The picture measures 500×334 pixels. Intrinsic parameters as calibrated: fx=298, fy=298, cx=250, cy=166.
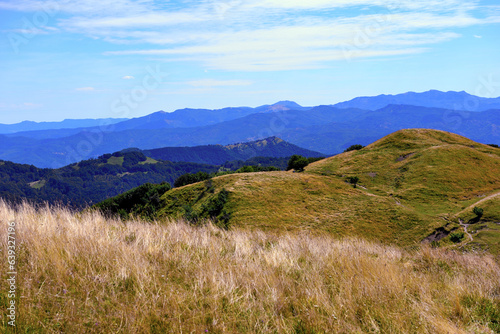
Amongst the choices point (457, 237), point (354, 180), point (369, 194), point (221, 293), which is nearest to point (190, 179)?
point (354, 180)

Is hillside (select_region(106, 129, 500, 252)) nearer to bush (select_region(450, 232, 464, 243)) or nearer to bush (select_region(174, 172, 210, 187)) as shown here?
bush (select_region(450, 232, 464, 243))

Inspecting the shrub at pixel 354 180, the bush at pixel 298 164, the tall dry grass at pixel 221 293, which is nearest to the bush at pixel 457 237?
the shrub at pixel 354 180

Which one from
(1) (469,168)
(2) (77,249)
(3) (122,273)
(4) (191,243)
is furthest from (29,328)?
(1) (469,168)

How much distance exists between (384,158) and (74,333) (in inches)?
2656

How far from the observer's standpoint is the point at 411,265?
7.50 metres

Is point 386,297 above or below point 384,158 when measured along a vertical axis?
above

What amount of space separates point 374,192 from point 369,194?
279 cm

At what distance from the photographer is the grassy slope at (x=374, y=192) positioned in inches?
1453

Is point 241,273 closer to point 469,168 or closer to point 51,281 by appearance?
point 51,281

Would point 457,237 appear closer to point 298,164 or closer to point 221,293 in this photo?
point 221,293

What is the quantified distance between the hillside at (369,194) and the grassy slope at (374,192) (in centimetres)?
11

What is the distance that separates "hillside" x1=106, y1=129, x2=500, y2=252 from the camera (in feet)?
120

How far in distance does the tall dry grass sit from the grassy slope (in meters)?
28.2

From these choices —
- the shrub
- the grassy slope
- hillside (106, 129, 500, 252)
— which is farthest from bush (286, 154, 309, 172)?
the shrub
